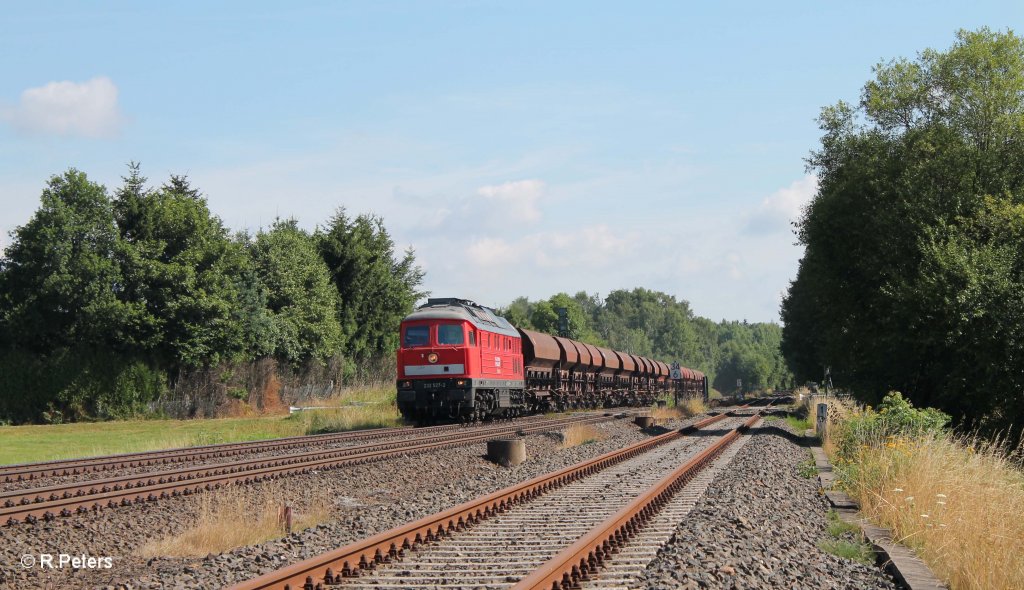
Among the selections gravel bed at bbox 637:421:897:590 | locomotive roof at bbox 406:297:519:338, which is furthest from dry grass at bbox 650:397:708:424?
gravel bed at bbox 637:421:897:590

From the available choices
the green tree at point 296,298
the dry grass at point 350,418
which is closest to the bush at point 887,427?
the dry grass at point 350,418

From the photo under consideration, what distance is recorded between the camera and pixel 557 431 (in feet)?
82.5

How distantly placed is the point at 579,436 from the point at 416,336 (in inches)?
249

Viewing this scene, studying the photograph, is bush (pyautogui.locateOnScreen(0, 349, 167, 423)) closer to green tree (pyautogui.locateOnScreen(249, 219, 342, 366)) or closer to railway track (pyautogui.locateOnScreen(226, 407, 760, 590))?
green tree (pyautogui.locateOnScreen(249, 219, 342, 366))

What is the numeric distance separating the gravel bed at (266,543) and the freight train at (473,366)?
978 cm

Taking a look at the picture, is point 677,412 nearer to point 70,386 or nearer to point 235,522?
point 70,386

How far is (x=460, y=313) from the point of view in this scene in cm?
2780

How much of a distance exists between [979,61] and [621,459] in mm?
25036

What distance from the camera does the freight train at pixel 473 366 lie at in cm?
2711

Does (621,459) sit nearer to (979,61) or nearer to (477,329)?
(477,329)

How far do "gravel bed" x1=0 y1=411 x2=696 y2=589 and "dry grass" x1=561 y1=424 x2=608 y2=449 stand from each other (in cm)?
600

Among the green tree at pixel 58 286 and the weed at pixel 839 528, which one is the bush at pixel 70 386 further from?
the weed at pixel 839 528

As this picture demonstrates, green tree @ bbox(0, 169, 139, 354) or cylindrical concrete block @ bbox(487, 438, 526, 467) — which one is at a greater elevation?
green tree @ bbox(0, 169, 139, 354)

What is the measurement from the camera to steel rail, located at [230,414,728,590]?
22.4ft
